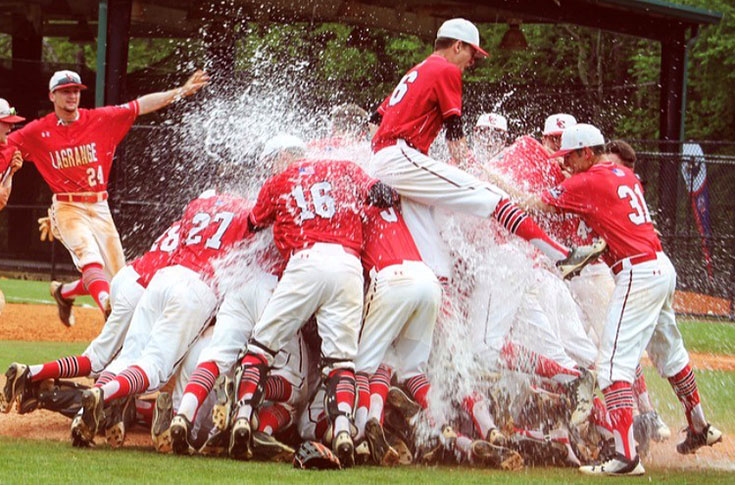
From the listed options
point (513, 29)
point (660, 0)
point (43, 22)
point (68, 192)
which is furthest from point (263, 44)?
point (68, 192)

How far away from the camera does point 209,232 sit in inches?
284

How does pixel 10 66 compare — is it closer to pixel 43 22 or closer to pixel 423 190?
pixel 43 22

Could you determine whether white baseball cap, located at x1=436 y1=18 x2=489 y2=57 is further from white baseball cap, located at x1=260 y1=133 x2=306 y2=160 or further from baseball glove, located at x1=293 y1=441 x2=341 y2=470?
baseball glove, located at x1=293 y1=441 x2=341 y2=470

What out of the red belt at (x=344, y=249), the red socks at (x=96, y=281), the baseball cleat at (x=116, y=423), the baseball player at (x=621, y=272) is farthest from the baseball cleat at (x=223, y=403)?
the red socks at (x=96, y=281)

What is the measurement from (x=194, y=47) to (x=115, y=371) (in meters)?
19.1

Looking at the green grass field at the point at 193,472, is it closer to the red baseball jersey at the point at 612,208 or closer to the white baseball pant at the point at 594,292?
the red baseball jersey at the point at 612,208

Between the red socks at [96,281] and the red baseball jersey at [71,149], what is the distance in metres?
0.83

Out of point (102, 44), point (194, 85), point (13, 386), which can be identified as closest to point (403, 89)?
point (13, 386)

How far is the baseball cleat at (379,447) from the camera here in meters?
6.40

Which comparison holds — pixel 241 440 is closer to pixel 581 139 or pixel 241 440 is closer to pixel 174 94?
pixel 581 139

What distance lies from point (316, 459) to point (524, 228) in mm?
2049

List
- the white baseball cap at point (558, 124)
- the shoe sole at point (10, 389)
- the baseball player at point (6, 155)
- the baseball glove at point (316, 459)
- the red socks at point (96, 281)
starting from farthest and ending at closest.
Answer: the red socks at point (96, 281)
the baseball player at point (6, 155)
the white baseball cap at point (558, 124)
the shoe sole at point (10, 389)
the baseball glove at point (316, 459)

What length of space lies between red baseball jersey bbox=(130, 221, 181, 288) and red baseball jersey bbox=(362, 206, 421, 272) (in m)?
1.26

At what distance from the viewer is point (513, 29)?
1969cm
